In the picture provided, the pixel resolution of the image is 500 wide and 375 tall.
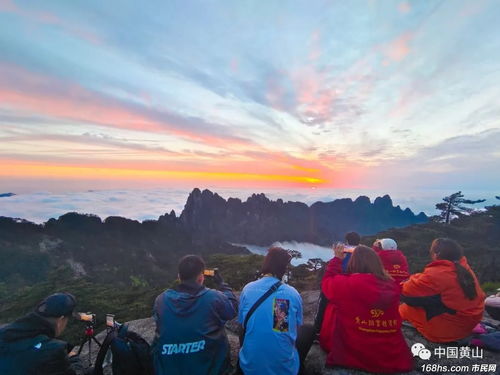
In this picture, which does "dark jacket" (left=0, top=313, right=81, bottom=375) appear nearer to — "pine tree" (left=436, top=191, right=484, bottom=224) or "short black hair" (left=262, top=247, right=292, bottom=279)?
"short black hair" (left=262, top=247, right=292, bottom=279)

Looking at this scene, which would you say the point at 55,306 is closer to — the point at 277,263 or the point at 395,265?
the point at 277,263

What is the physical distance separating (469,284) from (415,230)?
107 ft

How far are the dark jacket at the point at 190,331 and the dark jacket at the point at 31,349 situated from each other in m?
1.39

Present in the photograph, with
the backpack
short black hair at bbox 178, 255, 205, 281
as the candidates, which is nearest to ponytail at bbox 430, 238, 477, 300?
short black hair at bbox 178, 255, 205, 281

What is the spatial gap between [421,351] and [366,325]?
2.24 metres

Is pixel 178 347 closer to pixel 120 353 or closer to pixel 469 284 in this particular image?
pixel 120 353

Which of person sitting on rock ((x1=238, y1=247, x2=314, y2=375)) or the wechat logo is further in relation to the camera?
the wechat logo

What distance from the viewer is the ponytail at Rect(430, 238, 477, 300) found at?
502 cm

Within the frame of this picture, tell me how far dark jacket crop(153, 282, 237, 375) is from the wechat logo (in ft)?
13.7

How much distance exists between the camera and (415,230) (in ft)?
108

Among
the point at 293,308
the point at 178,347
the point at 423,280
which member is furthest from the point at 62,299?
the point at 423,280

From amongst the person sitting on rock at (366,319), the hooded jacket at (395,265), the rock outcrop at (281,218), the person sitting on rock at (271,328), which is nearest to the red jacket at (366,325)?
the person sitting on rock at (366,319)

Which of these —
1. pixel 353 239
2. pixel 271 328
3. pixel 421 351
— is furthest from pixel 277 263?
pixel 353 239

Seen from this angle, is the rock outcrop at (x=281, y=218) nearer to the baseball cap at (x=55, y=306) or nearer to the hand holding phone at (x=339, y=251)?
the hand holding phone at (x=339, y=251)
